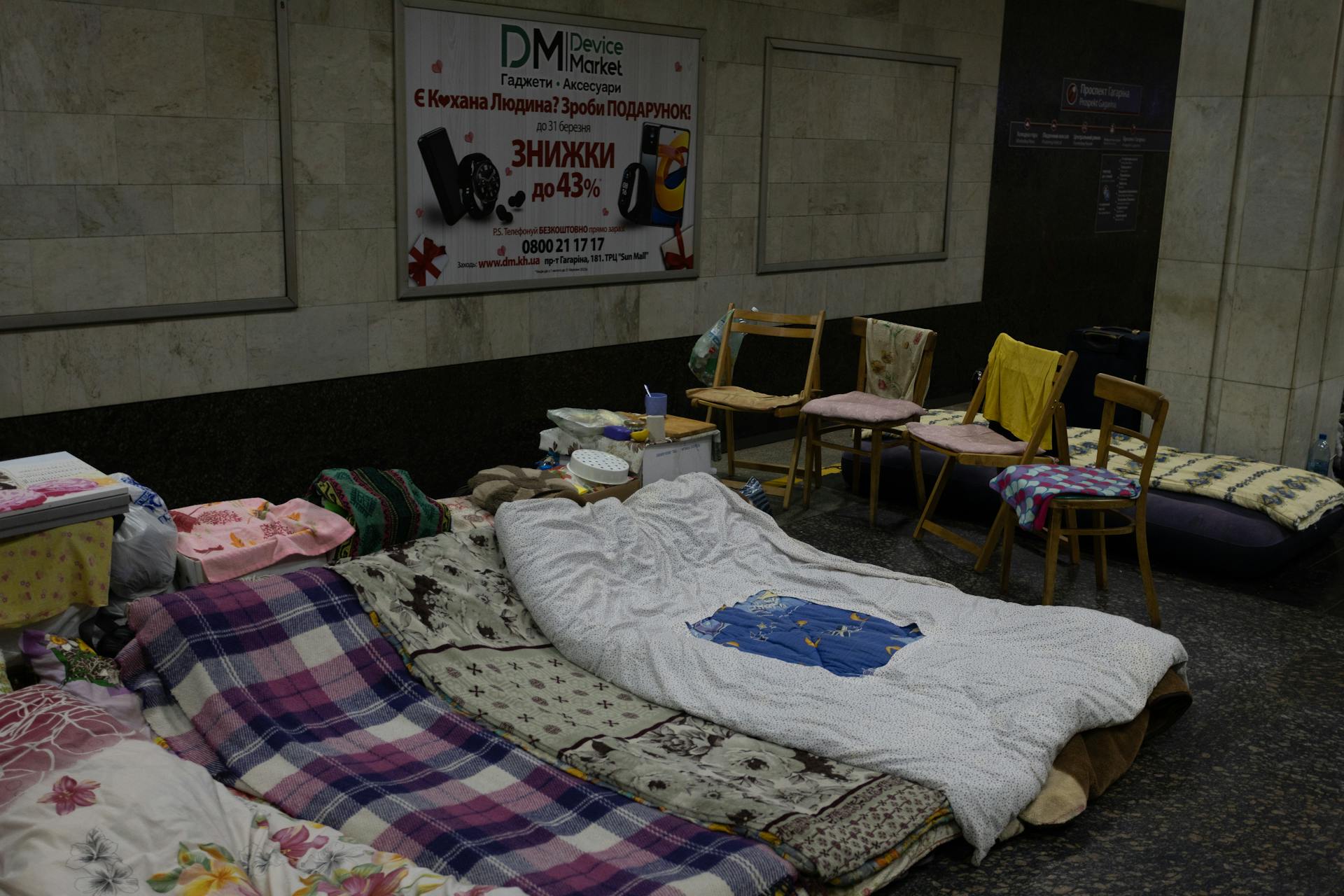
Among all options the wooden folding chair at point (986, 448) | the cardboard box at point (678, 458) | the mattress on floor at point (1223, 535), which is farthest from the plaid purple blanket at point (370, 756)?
the mattress on floor at point (1223, 535)

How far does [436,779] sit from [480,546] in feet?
4.17

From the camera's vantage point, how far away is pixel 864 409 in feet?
20.7

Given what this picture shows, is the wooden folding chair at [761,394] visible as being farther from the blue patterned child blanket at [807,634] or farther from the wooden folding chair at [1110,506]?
the blue patterned child blanket at [807,634]

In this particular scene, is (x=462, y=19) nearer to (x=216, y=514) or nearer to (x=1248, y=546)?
(x=216, y=514)

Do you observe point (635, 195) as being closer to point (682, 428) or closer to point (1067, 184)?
point (682, 428)

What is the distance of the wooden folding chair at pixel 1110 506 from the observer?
4.98 metres

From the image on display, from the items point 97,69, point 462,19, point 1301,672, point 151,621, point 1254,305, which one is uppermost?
point 462,19

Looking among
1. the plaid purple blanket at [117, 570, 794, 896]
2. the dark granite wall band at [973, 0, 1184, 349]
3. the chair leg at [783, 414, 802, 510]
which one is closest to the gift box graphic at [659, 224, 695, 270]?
the chair leg at [783, 414, 802, 510]

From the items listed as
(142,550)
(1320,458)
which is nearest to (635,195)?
(142,550)

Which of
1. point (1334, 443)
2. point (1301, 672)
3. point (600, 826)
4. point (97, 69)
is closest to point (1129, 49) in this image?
point (1334, 443)

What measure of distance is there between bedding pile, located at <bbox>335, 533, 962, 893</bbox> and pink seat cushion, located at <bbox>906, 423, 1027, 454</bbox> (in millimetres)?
2326

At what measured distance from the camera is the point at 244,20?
5.48m

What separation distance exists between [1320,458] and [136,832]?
6.08 meters

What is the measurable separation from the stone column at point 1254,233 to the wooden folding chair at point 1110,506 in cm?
158
